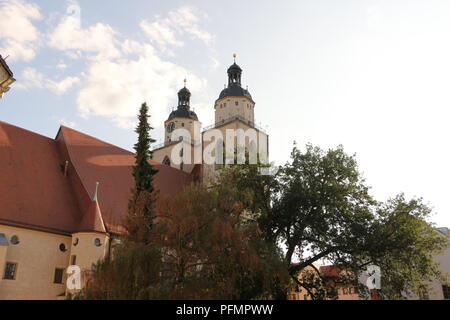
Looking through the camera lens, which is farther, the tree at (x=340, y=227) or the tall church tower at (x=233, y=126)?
the tall church tower at (x=233, y=126)

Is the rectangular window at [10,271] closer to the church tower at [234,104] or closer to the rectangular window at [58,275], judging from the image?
the rectangular window at [58,275]

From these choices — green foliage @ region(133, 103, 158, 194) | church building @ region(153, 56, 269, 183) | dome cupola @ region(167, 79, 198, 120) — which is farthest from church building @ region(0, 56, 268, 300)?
dome cupola @ region(167, 79, 198, 120)

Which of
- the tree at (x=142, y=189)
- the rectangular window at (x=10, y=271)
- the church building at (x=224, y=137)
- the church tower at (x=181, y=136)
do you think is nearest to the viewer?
the tree at (x=142, y=189)

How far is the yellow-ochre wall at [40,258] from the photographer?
21.2m

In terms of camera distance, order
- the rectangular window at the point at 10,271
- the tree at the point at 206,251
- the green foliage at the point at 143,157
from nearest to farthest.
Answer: the tree at the point at 206,251 < the rectangular window at the point at 10,271 < the green foliage at the point at 143,157

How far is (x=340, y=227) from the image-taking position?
76.1 feet

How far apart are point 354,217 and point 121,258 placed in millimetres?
14401

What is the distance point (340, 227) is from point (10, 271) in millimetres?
17855

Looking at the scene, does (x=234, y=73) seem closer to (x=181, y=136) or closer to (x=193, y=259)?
(x=181, y=136)

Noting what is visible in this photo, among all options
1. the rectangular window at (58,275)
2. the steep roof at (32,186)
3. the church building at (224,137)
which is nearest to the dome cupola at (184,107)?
→ the church building at (224,137)

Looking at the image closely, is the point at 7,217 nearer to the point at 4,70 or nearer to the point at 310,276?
the point at 4,70

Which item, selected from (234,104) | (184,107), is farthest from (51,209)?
(184,107)

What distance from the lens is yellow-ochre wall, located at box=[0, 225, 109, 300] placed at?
2120cm

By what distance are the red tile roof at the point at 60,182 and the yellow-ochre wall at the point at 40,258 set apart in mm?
505
